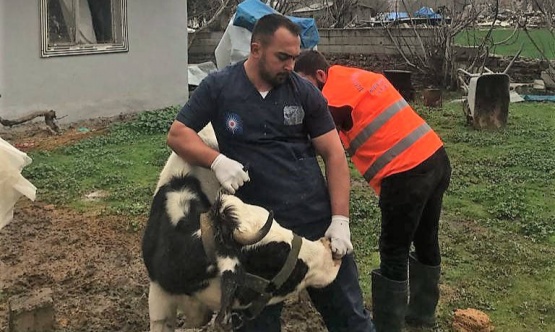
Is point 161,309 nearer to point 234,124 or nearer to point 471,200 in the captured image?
point 234,124

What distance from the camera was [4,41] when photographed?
939 cm

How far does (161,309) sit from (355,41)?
605 inches

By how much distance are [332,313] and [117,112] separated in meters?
8.77

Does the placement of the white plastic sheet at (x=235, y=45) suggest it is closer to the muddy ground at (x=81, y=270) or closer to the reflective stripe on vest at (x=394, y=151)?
the muddy ground at (x=81, y=270)

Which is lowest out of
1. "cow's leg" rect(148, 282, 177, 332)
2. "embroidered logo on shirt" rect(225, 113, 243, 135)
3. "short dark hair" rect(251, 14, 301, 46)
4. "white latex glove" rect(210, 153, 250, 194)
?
"cow's leg" rect(148, 282, 177, 332)

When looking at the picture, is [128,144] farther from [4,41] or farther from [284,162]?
[284,162]

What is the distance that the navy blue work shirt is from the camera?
2.70m

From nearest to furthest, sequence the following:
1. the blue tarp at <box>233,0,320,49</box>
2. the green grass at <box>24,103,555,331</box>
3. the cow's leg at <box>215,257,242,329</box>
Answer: the cow's leg at <box>215,257,242,329</box> → the green grass at <box>24,103,555,331</box> → the blue tarp at <box>233,0,320,49</box>

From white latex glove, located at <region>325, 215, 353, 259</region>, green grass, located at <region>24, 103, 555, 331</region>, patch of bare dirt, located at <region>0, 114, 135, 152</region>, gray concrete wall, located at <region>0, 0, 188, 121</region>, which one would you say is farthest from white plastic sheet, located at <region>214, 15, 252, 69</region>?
white latex glove, located at <region>325, 215, 353, 259</region>

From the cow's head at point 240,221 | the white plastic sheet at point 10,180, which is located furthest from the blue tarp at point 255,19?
the cow's head at point 240,221

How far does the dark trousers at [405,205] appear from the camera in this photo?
10.9 feet

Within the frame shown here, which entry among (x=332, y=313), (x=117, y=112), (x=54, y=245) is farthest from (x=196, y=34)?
(x=332, y=313)

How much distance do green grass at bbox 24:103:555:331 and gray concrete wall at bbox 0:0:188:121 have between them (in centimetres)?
87

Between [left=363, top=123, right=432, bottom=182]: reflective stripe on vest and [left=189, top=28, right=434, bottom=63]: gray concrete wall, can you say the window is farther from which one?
[left=363, top=123, right=432, bottom=182]: reflective stripe on vest
